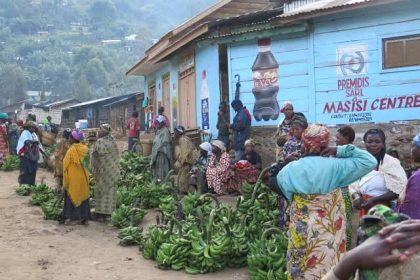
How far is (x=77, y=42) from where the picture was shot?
116 meters

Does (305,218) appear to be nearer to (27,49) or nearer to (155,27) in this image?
(27,49)

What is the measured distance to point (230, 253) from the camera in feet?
20.1

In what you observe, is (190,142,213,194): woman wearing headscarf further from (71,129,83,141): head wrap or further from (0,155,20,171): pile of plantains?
(0,155,20,171): pile of plantains

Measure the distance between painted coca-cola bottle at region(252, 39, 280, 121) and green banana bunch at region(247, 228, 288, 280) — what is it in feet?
15.6

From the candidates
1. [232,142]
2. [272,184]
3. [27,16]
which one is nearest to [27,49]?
[27,16]

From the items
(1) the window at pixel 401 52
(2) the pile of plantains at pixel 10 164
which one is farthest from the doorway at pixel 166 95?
(1) the window at pixel 401 52

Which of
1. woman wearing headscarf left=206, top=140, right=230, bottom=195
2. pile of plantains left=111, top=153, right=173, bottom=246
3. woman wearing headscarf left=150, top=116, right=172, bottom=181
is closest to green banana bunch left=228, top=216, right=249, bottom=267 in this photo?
pile of plantains left=111, top=153, right=173, bottom=246

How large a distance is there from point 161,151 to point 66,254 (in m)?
3.98

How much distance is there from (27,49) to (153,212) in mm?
95517

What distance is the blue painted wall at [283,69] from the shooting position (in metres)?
9.58

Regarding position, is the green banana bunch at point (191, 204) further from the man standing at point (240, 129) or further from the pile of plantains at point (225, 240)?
the man standing at point (240, 129)

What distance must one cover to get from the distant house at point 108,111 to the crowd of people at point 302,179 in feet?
51.8

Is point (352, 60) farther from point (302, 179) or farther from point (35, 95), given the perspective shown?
point (35, 95)

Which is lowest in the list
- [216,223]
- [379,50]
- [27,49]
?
[216,223]
